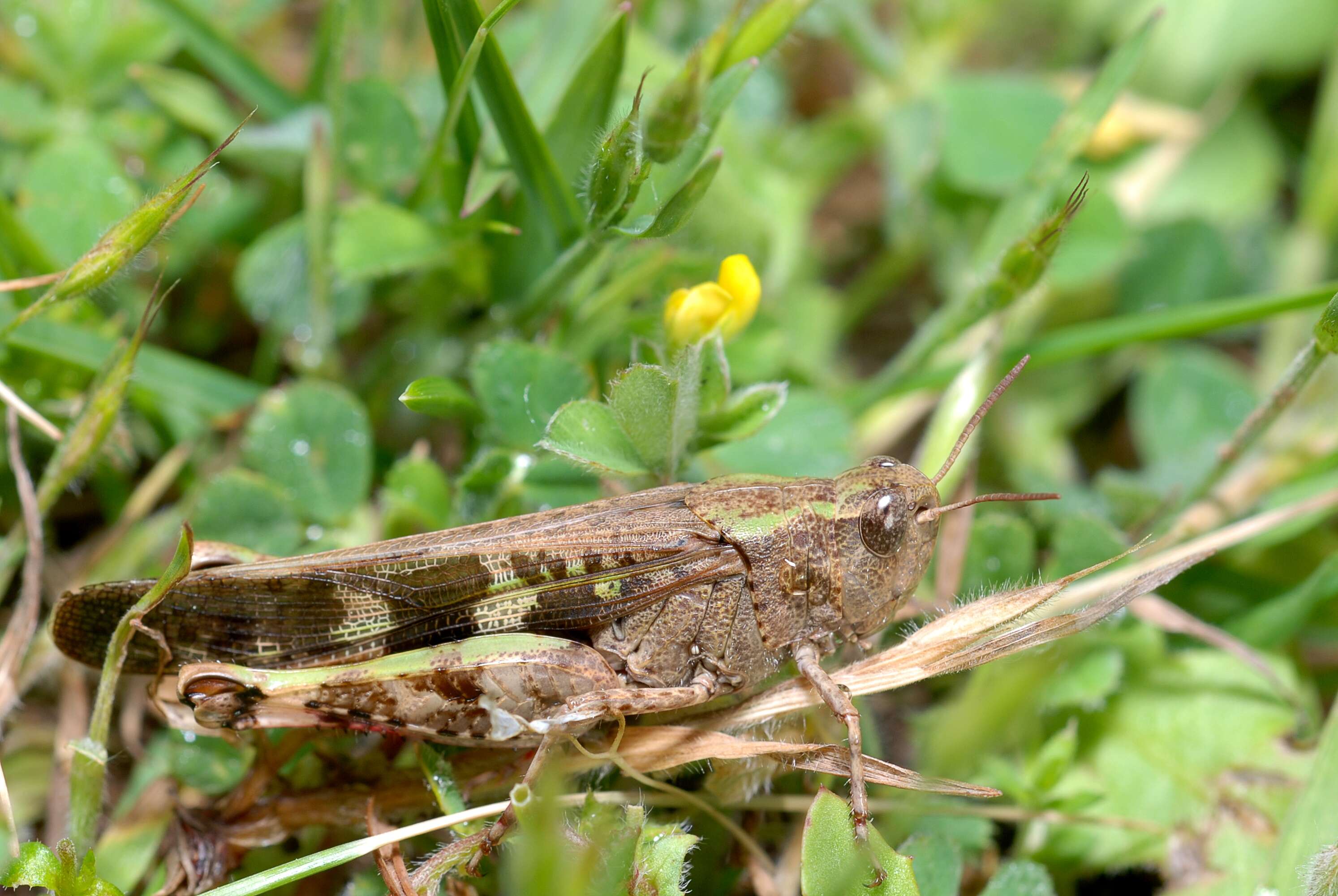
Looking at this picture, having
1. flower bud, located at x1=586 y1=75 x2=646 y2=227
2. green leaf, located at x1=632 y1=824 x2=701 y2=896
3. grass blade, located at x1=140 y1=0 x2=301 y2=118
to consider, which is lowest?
green leaf, located at x1=632 y1=824 x2=701 y2=896

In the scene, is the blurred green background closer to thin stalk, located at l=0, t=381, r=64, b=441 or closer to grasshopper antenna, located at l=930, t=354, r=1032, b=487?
thin stalk, located at l=0, t=381, r=64, b=441

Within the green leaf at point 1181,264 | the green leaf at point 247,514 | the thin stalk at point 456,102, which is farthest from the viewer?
the green leaf at point 1181,264

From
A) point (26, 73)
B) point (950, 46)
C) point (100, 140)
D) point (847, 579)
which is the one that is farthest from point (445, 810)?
point (950, 46)

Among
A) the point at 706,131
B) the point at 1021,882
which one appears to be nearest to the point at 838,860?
the point at 1021,882

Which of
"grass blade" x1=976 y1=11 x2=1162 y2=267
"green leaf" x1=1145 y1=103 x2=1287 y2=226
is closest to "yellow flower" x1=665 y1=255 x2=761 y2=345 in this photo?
"grass blade" x1=976 y1=11 x2=1162 y2=267

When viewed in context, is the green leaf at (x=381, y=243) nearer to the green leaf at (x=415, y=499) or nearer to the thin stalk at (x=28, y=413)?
the green leaf at (x=415, y=499)

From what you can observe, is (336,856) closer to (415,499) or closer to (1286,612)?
(415,499)

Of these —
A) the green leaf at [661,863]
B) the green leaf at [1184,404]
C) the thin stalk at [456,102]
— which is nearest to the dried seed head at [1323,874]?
the green leaf at [661,863]
